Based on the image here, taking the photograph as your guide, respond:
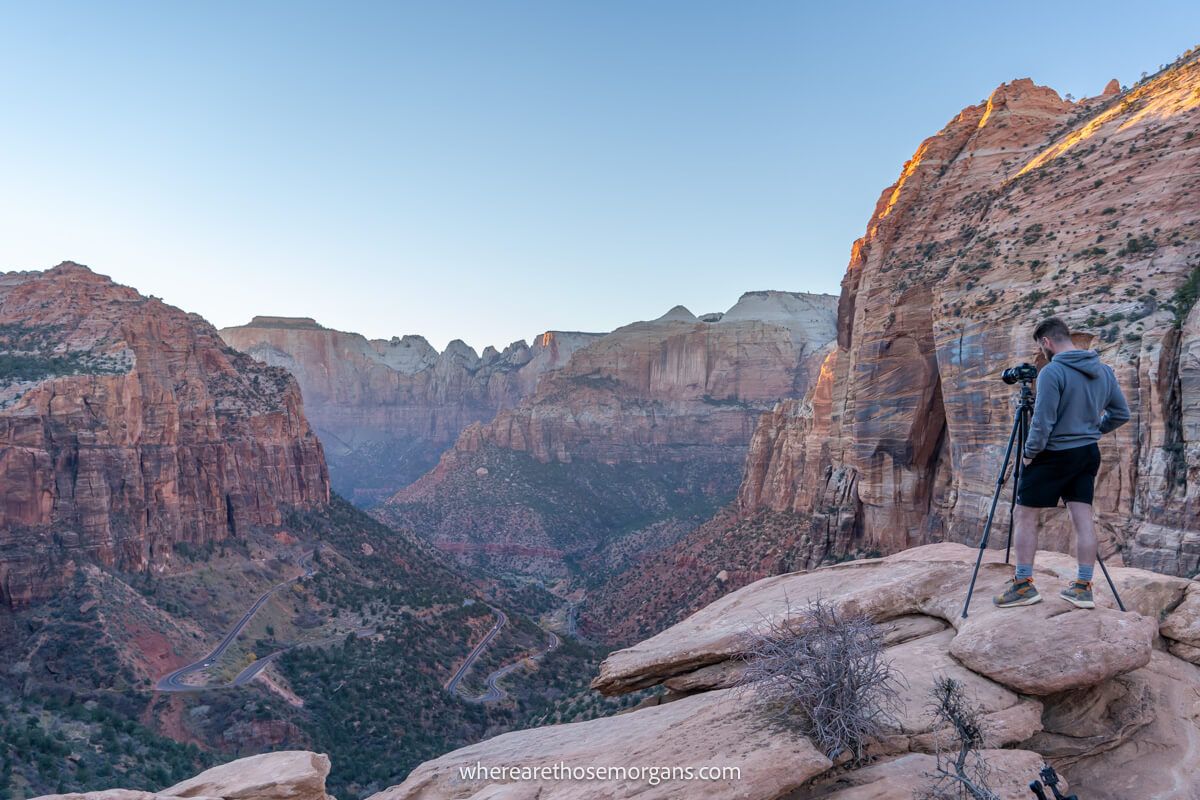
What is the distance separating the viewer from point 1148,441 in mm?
17469

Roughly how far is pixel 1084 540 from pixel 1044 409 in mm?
1331

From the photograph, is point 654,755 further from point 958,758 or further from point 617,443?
point 617,443

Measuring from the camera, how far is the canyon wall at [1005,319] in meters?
17.5

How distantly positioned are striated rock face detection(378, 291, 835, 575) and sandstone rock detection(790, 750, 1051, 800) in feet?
229

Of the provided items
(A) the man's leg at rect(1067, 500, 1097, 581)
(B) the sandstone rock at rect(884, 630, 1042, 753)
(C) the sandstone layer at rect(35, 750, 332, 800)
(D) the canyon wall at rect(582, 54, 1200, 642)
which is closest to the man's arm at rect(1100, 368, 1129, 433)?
(A) the man's leg at rect(1067, 500, 1097, 581)

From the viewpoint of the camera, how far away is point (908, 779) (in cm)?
488

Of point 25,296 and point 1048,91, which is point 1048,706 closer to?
point 1048,91

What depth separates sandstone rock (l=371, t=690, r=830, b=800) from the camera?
16.3ft

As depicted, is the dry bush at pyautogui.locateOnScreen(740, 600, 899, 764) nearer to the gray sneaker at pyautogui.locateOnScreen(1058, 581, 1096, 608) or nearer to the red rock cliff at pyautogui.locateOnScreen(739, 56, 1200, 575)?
the gray sneaker at pyautogui.locateOnScreen(1058, 581, 1096, 608)

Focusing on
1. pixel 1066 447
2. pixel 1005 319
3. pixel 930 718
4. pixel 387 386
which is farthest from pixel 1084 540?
pixel 387 386

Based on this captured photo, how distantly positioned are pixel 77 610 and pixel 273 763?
31.8 meters

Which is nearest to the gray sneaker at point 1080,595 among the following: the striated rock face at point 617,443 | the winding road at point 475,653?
the winding road at point 475,653

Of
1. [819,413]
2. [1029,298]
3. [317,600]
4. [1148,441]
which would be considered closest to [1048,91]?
[1029,298]

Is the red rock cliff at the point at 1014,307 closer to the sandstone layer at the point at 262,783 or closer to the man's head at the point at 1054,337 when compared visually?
the man's head at the point at 1054,337
